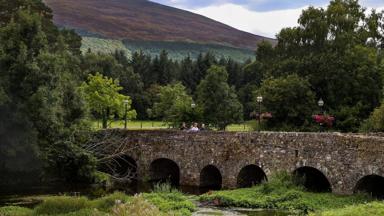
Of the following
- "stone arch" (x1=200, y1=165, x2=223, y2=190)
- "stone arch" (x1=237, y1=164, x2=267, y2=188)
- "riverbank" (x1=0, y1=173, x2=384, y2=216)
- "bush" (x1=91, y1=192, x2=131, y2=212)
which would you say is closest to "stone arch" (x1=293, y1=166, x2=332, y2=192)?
"riverbank" (x1=0, y1=173, x2=384, y2=216)

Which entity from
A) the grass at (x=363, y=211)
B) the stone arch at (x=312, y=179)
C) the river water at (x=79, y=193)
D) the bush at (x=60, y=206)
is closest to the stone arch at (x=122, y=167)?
the river water at (x=79, y=193)

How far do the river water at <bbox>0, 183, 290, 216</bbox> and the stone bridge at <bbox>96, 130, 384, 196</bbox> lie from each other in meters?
2.43

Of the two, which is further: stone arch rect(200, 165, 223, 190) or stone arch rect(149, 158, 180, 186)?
stone arch rect(149, 158, 180, 186)

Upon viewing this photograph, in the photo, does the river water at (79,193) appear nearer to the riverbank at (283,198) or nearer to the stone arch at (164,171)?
the riverbank at (283,198)

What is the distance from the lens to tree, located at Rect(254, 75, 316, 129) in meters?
54.0

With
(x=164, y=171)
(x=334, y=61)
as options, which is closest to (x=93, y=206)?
(x=164, y=171)

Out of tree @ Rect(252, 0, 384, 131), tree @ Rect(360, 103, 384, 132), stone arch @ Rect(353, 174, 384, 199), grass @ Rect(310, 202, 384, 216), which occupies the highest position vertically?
tree @ Rect(252, 0, 384, 131)

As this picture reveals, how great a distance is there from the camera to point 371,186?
36812 millimetres

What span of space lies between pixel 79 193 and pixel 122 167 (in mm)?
11847

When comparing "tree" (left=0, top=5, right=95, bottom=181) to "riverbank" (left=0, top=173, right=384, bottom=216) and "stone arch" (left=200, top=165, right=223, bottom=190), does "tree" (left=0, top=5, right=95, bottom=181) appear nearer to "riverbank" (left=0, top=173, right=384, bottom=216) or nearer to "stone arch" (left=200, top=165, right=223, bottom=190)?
"riverbank" (left=0, top=173, right=384, bottom=216)

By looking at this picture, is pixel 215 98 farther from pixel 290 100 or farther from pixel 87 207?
pixel 87 207

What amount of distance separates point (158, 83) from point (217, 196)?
73.0m

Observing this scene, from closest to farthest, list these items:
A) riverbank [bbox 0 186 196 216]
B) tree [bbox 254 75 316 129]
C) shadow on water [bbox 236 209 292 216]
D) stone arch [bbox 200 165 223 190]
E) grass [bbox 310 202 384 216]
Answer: grass [bbox 310 202 384 216] → riverbank [bbox 0 186 196 216] → shadow on water [bbox 236 209 292 216] → stone arch [bbox 200 165 223 190] → tree [bbox 254 75 316 129]

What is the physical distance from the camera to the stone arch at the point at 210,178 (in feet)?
146
